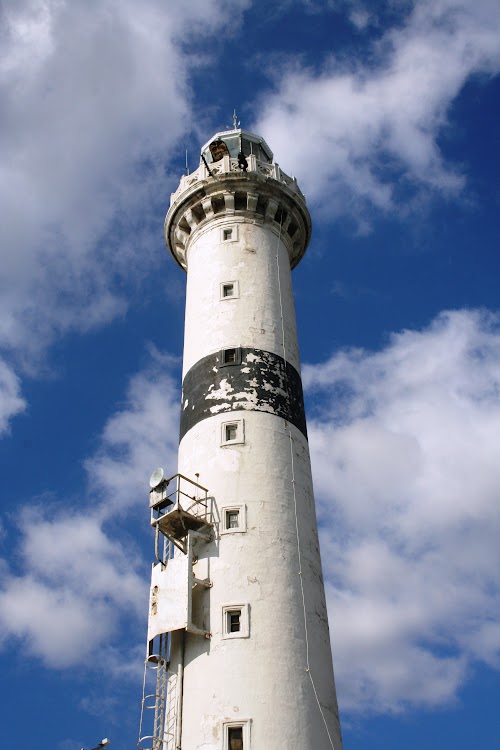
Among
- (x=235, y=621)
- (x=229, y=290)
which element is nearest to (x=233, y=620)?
(x=235, y=621)

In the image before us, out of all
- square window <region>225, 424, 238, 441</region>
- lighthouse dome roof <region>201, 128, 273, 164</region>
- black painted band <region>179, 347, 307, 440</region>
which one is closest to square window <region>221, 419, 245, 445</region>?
square window <region>225, 424, 238, 441</region>

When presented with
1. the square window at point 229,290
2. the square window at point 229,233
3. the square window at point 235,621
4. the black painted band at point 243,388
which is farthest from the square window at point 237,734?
the square window at point 229,233

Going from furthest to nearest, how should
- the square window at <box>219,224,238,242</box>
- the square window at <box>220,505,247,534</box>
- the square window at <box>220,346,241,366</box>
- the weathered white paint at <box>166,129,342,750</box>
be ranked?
the square window at <box>219,224,238,242</box> < the square window at <box>220,346,241,366</box> < the square window at <box>220,505,247,534</box> < the weathered white paint at <box>166,129,342,750</box>

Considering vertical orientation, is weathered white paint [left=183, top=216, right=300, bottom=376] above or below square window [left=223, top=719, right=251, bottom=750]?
above

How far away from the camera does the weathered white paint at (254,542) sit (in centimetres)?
2209

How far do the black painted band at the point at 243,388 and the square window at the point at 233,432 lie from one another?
0.55 metres

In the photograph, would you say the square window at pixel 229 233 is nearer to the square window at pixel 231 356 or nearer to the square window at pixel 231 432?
the square window at pixel 231 356

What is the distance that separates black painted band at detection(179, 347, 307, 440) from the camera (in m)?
28.4

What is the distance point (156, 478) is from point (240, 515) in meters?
3.47

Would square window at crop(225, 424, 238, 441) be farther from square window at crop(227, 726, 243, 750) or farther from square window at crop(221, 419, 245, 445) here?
square window at crop(227, 726, 243, 750)

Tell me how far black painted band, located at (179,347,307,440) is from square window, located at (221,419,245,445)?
55 cm

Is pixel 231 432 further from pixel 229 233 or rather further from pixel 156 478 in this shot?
pixel 229 233

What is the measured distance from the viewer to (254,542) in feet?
81.7

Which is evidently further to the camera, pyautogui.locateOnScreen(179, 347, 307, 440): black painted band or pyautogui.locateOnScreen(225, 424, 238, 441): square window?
pyautogui.locateOnScreen(179, 347, 307, 440): black painted band
